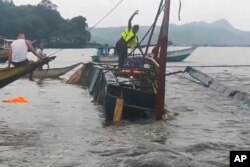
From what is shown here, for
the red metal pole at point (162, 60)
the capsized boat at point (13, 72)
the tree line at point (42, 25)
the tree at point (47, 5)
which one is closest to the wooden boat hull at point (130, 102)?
the red metal pole at point (162, 60)

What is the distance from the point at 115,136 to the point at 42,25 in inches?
4167

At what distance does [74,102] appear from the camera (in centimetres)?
1509

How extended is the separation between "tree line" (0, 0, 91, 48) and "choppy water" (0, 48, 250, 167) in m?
92.6

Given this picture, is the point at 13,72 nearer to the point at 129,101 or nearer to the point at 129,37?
the point at 129,101

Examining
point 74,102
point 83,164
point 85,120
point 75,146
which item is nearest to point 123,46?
point 74,102

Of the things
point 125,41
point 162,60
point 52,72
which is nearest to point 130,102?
point 162,60

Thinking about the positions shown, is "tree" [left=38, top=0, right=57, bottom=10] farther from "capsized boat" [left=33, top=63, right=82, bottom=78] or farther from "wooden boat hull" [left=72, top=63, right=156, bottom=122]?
"wooden boat hull" [left=72, top=63, right=156, bottom=122]

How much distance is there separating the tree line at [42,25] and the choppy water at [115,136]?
92.6m

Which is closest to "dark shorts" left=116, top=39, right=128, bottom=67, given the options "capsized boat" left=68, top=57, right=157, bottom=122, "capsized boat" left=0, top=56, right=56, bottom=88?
"capsized boat" left=68, top=57, right=157, bottom=122

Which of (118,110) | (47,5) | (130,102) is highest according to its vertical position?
(47,5)

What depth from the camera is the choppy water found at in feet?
24.6

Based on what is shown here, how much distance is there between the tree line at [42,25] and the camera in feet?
359

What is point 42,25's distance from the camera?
367 feet

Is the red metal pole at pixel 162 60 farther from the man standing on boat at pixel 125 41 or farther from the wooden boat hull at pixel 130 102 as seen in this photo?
the man standing on boat at pixel 125 41
